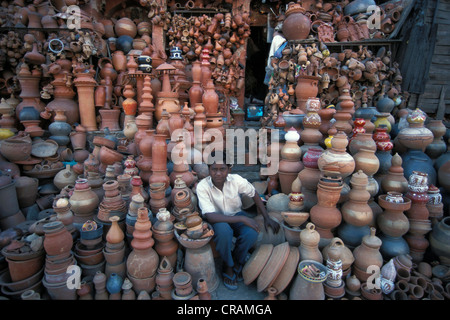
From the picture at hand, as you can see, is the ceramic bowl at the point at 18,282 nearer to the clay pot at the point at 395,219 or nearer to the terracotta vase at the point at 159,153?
the terracotta vase at the point at 159,153

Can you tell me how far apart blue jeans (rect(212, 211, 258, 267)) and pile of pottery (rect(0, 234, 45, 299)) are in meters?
1.45

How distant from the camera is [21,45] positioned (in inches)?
181

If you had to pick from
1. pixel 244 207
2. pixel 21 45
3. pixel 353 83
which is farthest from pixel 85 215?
pixel 353 83

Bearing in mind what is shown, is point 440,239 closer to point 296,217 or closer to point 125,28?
point 296,217

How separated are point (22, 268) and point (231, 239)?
168 cm

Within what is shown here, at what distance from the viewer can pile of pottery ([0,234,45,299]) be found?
1891mm

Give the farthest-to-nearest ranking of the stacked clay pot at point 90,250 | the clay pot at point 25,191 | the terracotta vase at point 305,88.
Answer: the terracotta vase at point 305,88 < the clay pot at point 25,191 < the stacked clay pot at point 90,250

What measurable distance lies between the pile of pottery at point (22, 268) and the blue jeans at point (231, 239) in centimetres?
145

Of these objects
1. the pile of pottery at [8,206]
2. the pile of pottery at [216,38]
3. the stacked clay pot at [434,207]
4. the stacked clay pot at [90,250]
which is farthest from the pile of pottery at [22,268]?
the pile of pottery at [216,38]

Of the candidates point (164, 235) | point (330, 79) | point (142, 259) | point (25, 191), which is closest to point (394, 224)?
point (164, 235)

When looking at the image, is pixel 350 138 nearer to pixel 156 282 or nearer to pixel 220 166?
pixel 220 166

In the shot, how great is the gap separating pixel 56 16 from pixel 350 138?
5526mm

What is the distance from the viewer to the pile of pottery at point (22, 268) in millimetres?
1891

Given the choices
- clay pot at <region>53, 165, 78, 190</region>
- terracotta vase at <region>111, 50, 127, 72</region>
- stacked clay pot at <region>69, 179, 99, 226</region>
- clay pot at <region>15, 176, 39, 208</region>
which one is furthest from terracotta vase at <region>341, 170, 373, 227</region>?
terracotta vase at <region>111, 50, 127, 72</region>
